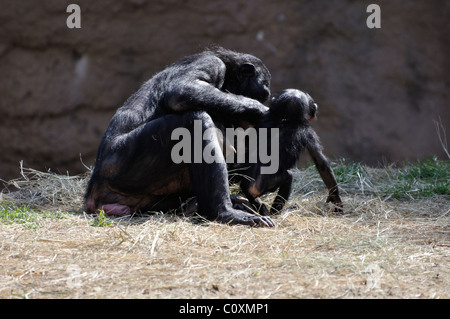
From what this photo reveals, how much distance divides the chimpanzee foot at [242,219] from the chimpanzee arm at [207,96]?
0.83 metres

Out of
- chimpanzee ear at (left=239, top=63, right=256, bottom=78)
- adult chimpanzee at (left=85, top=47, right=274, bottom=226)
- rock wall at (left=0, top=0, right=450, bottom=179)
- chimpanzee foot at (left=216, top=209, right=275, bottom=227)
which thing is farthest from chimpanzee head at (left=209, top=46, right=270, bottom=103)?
rock wall at (left=0, top=0, right=450, bottom=179)

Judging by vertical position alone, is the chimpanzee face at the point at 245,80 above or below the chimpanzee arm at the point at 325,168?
above

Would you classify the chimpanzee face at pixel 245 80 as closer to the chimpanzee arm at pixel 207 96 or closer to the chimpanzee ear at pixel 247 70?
the chimpanzee ear at pixel 247 70

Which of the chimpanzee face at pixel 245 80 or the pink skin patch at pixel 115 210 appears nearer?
the pink skin patch at pixel 115 210

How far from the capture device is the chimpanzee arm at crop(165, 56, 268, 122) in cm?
415

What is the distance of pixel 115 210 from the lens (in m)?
4.29

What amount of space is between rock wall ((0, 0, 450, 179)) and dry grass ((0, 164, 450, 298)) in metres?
3.07

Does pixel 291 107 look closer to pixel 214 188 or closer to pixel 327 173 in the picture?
pixel 327 173

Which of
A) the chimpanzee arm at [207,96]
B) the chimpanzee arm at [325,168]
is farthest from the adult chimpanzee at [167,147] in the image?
the chimpanzee arm at [325,168]

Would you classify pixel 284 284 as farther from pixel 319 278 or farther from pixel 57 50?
pixel 57 50

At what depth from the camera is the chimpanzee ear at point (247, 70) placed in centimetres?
485

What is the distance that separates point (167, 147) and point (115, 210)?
65 centimetres
